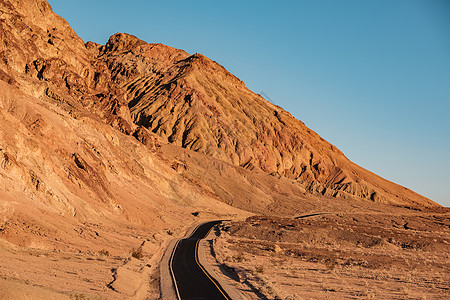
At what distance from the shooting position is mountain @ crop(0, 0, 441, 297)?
3262cm

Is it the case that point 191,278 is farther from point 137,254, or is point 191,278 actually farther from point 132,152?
point 132,152

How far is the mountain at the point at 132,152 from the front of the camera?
107ft

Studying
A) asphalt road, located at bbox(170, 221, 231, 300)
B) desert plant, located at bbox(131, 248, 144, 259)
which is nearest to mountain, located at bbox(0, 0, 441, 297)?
desert plant, located at bbox(131, 248, 144, 259)

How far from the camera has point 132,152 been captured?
233 ft

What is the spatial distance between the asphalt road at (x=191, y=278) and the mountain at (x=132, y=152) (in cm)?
235

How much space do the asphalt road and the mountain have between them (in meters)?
2.35

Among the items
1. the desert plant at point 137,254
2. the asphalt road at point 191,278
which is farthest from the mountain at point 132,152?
the asphalt road at point 191,278

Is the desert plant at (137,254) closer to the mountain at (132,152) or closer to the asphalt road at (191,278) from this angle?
the mountain at (132,152)

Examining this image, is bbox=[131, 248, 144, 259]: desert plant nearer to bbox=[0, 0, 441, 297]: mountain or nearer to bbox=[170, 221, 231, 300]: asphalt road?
bbox=[0, 0, 441, 297]: mountain

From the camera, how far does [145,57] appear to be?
148625mm

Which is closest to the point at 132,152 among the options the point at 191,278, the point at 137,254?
the point at 137,254

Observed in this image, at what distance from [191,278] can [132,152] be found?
49564 mm

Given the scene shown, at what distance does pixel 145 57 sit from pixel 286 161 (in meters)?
68.3

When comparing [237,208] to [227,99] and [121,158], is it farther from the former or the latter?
[227,99]
